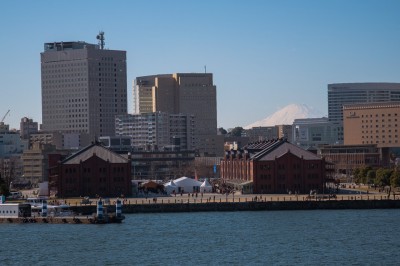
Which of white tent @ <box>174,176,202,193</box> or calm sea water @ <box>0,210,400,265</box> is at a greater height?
white tent @ <box>174,176,202,193</box>

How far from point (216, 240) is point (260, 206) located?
3653 cm

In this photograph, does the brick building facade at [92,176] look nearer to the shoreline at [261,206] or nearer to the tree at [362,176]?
the shoreline at [261,206]

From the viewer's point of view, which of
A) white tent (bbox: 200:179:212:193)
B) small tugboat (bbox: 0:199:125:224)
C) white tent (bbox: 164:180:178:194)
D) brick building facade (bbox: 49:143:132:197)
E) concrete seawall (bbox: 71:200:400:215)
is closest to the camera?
small tugboat (bbox: 0:199:125:224)

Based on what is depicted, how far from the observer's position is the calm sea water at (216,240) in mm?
84812

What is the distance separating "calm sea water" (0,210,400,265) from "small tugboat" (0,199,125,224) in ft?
6.82

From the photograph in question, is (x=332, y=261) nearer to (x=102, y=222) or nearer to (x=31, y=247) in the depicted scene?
(x=31, y=247)

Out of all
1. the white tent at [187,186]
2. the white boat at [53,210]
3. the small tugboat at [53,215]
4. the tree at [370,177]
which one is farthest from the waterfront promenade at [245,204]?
the tree at [370,177]

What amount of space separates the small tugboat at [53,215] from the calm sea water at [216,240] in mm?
2080

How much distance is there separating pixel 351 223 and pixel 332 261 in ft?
106

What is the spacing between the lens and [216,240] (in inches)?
3871

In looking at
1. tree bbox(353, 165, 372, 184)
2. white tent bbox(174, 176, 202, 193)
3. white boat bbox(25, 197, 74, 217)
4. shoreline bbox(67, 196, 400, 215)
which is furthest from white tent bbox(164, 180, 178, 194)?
tree bbox(353, 165, 372, 184)

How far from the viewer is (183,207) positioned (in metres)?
135

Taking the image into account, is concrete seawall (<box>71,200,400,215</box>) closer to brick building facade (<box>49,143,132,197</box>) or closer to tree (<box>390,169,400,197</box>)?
brick building facade (<box>49,143,132,197</box>)

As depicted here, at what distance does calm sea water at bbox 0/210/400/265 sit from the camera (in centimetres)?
8481
